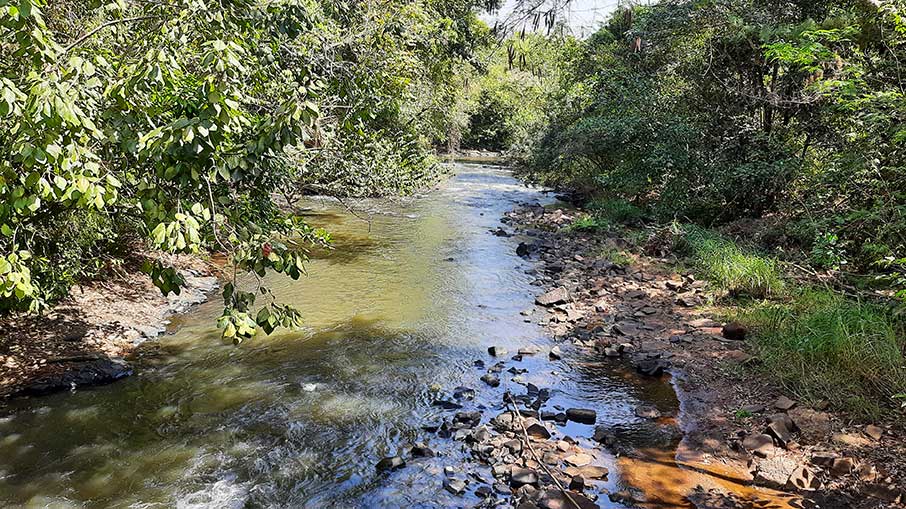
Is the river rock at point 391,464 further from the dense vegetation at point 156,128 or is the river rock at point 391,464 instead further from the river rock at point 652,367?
the river rock at point 652,367

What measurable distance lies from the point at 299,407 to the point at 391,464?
1.54 m

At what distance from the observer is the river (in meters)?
4.79

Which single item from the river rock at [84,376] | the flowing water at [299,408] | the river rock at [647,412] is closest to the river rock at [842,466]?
the flowing water at [299,408]

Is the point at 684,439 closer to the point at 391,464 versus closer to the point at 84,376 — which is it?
the point at 391,464

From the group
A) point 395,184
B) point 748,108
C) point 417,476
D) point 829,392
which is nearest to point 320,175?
point 395,184

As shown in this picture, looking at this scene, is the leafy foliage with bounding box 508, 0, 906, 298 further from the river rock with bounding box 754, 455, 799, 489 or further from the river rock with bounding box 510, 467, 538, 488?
the river rock with bounding box 510, 467, 538, 488

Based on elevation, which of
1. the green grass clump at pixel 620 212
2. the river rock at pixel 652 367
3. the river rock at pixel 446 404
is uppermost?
the green grass clump at pixel 620 212

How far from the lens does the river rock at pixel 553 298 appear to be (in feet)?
32.5

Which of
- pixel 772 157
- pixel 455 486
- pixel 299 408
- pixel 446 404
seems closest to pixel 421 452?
pixel 455 486

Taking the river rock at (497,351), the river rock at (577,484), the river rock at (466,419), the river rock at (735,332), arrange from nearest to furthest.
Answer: the river rock at (577,484) → the river rock at (466,419) → the river rock at (735,332) → the river rock at (497,351)

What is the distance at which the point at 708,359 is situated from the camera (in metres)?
6.93

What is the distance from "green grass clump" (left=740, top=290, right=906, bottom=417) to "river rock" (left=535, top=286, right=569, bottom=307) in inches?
139

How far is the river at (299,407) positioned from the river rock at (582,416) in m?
0.11

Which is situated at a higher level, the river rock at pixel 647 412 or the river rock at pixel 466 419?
the river rock at pixel 647 412
